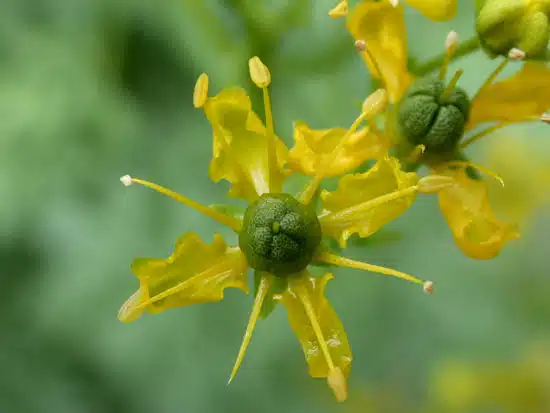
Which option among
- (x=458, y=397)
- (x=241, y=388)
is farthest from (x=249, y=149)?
(x=458, y=397)

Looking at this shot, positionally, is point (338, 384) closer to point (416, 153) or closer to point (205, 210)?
point (205, 210)

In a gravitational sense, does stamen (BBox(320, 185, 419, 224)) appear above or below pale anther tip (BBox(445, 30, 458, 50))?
below

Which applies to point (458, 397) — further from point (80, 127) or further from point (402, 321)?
point (80, 127)

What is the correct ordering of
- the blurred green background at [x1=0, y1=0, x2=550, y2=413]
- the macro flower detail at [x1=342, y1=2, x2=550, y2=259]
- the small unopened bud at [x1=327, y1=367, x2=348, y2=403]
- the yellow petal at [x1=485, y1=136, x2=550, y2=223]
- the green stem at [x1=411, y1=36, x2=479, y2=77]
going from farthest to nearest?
the yellow petal at [x1=485, y1=136, x2=550, y2=223] → the blurred green background at [x1=0, y1=0, x2=550, y2=413] → the green stem at [x1=411, y1=36, x2=479, y2=77] → the macro flower detail at [x1=342, y1=2, x2=550, y2=259] → the small unopened bud at [x1=327, y1=367, x2=348, y2=403]

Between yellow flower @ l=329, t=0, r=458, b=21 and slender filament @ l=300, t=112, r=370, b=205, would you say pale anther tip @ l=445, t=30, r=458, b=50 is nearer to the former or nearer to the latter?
yellow flower @ l=329, t=0, r=458, b=21

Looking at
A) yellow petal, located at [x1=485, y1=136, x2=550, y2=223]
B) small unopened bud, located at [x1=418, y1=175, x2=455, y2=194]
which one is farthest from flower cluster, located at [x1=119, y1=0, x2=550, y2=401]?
yellow petal, located at [x1=485, y1=136, x2=550, y2=223]

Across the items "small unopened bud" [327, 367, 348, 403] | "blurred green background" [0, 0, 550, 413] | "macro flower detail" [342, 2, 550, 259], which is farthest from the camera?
"blurred green background" [0, 0, 550, 413]
